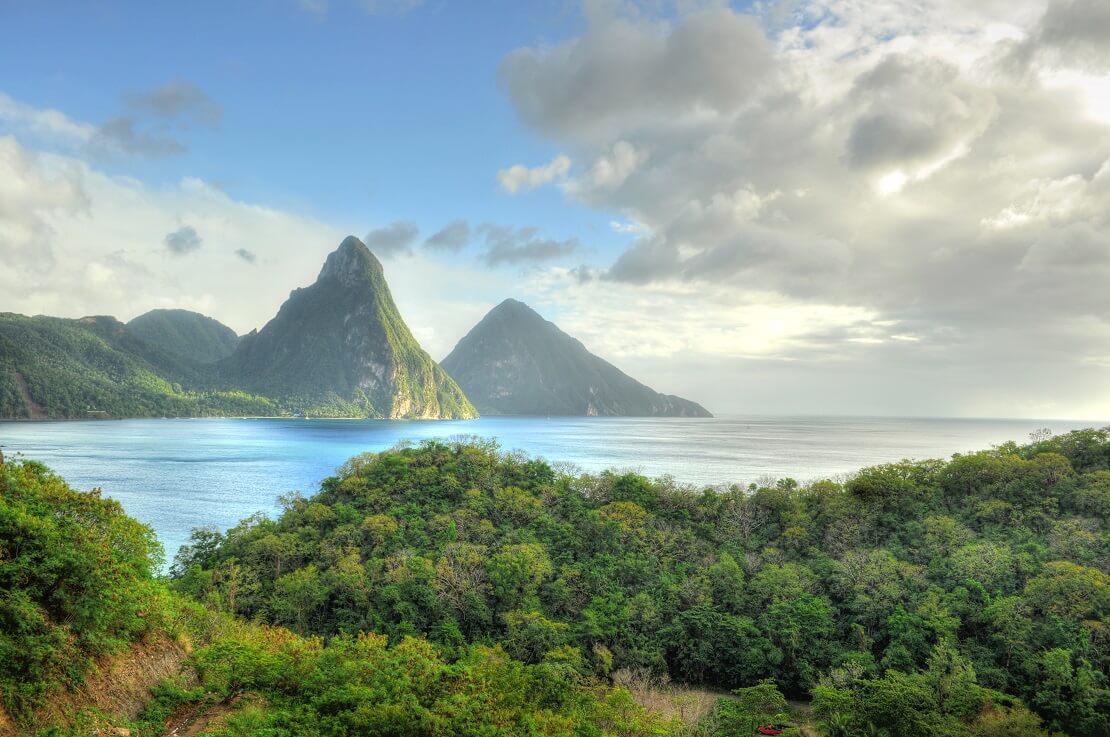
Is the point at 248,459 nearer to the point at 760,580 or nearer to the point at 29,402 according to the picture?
the point at 760,580

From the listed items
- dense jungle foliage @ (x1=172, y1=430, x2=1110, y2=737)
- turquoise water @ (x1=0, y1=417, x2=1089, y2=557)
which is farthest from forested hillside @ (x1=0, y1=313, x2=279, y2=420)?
dense jungle foliage @ (x1=172, y1=430, x2=1110, y2=737)

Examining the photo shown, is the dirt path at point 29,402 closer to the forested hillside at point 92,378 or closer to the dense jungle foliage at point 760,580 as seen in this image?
the forested hillside at point 92,378

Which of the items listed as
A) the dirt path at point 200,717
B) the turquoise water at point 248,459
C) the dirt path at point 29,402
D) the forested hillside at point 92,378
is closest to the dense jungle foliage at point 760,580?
the dirt path at point 200,717

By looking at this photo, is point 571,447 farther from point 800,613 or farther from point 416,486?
point 800,613

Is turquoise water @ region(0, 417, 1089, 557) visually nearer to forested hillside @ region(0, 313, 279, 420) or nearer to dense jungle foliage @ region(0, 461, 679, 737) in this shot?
forested hillside @ region(0, 313, 279, 420)

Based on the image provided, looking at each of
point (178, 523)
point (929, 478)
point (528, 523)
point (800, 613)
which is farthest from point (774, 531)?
point (178, 523)

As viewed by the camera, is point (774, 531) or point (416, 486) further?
point (416, 486)
